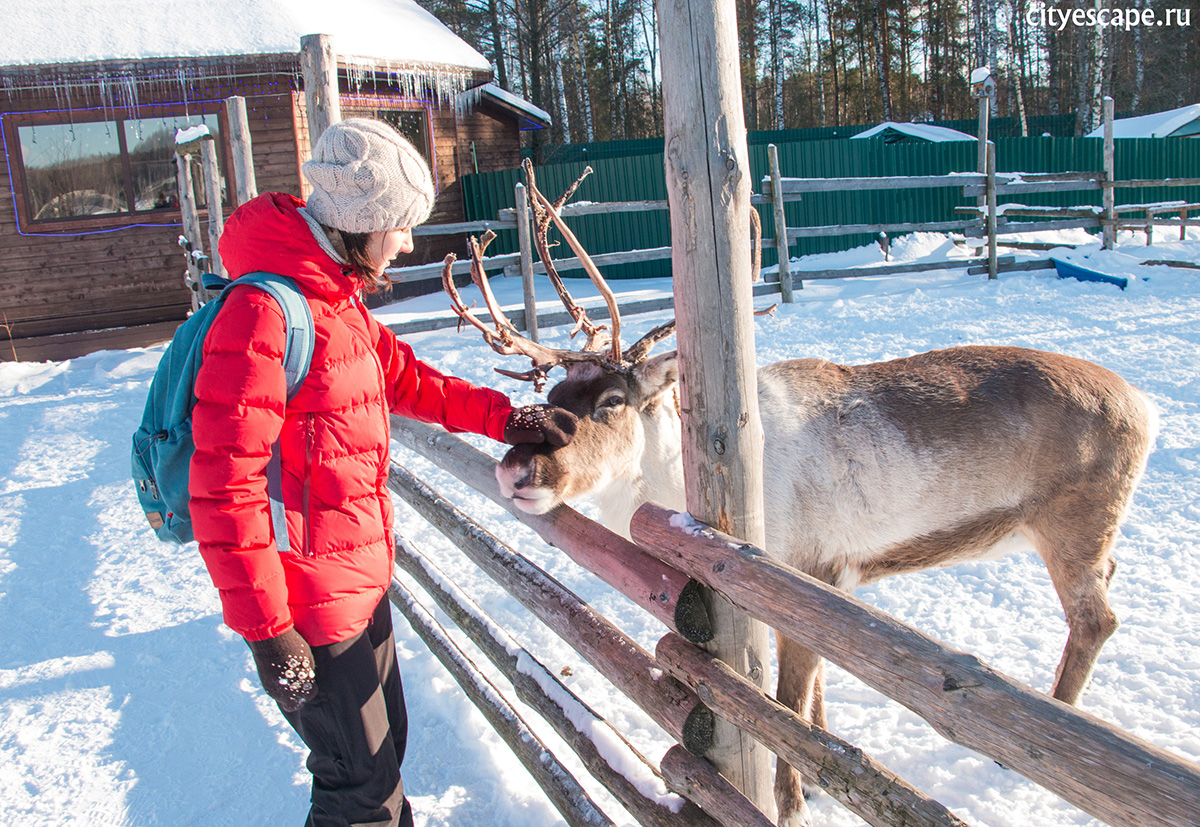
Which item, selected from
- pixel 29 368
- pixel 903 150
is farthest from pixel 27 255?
pixel 903 150

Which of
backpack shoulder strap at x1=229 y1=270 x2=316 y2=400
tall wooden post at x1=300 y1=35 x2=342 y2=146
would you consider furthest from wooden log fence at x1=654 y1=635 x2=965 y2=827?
tall wooden post at x1=300 y1=35 x2=342 y2=146

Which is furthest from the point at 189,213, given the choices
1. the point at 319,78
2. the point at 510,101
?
the point at 510,101

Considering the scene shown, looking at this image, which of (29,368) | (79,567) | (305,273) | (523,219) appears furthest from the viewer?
(29,368)

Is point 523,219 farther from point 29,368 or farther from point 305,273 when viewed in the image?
point 305,273

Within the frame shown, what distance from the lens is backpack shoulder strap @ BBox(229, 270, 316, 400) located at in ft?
6.09

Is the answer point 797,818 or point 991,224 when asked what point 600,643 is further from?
point 991,224

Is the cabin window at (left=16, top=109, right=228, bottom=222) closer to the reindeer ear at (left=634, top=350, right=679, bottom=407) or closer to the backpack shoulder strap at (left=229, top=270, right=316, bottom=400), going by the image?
the reindeer ear at (left=634, top=350, right=679, bottom=407)

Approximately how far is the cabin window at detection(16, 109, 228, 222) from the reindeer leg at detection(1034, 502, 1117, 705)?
12.5m

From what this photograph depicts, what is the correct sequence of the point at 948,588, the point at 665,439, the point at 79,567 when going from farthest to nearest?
the point at 79,567
the point at 948,588
the point at 665,439

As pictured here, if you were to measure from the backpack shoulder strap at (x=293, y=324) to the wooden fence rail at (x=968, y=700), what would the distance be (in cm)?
111

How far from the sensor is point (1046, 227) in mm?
13133

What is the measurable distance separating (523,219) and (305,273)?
24.6 feet

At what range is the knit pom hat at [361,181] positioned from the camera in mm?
2041

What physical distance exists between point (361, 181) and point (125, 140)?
41.0 ft
